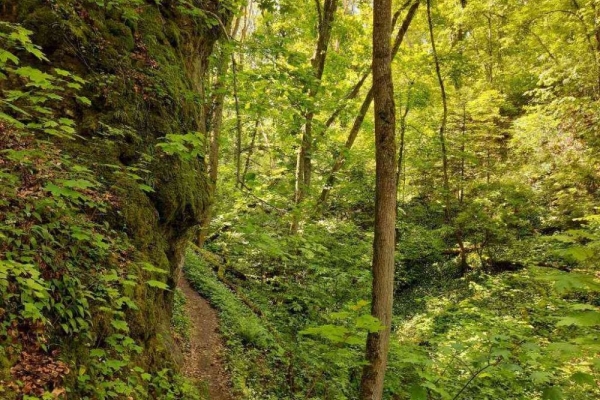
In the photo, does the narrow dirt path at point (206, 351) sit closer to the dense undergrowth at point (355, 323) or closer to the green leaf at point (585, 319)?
the dense undergrowth at point (355, 323)

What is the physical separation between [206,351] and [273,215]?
3336 millimetres

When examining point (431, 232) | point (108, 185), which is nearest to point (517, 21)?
point (431, 232)

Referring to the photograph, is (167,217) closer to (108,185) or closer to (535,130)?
(108,185)

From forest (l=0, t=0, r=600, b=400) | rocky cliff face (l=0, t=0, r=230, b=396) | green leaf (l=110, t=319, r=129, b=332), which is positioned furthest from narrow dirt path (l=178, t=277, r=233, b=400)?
green leaf (l=110, t=319, r=129, b=332)

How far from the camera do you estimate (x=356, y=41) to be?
43.8 ft

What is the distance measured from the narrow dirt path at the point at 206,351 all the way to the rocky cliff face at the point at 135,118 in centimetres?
252

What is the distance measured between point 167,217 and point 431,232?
1271 centimetres

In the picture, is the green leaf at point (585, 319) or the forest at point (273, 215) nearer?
the green leaf at point (585, 319)

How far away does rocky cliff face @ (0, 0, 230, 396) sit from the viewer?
424cm

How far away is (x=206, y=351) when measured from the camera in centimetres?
847

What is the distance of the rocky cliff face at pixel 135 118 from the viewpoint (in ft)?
13.9

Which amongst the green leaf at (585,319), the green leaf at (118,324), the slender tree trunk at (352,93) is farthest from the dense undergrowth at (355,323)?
the slender tree trunk at (352,93)

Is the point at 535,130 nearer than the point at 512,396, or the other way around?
the point at 512,396

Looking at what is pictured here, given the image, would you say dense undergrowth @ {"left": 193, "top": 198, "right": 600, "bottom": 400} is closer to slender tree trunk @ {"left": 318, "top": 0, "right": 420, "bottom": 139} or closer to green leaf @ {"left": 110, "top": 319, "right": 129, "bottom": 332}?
green leaf @ {"left": 110, "top": 319, "right": 129, "bottom": 332}
